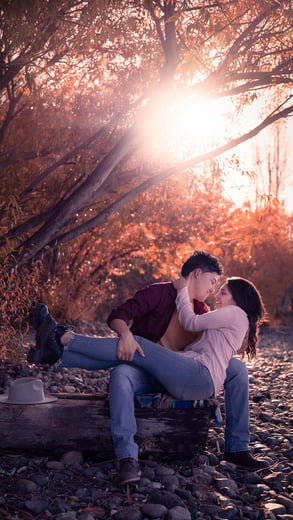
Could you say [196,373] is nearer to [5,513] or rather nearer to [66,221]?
[5,513]

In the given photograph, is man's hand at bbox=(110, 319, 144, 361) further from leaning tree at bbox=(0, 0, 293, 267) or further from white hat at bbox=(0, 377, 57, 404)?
leaning tree at bbox=(0, 0, 293, 267)

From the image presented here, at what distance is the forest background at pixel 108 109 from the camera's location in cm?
484

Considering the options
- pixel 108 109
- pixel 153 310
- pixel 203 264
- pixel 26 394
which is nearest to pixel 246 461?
pixel 153 310

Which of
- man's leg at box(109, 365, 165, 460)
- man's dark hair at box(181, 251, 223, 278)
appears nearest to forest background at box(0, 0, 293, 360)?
man's dark hair at box(181, 251, 223, 278)

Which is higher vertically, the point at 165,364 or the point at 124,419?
the point at 165,364

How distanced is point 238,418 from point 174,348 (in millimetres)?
661

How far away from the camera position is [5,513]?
2885 mm

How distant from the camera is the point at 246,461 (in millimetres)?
3840

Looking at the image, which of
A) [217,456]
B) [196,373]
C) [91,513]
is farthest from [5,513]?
[217,456]

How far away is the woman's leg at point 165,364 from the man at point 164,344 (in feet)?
0.28

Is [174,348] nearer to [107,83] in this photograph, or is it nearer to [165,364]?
[165,364]

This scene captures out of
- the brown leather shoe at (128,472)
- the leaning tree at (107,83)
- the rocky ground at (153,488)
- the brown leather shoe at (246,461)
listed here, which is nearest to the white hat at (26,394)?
the rocky ground at (153,488)

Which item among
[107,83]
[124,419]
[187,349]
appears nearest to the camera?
[124,419]

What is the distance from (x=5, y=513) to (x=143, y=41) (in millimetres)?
4794
